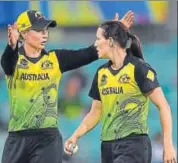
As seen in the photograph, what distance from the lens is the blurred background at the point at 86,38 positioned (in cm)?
1216

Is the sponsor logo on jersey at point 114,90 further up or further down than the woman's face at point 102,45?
further down

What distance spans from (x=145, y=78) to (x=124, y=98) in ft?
0.75

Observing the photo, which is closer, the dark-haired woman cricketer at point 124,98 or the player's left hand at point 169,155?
the player's left hand at point 169,155

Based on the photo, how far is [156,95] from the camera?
6199 millimetres

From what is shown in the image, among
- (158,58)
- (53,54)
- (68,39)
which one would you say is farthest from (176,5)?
(53,54)

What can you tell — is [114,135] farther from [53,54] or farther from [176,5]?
[176,5]

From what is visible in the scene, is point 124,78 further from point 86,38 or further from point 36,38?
point 86,38

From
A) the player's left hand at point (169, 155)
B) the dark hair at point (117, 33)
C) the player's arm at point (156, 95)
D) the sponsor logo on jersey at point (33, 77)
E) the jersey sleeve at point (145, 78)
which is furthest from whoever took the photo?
the sponsor logo on jersey at point (33, 77)

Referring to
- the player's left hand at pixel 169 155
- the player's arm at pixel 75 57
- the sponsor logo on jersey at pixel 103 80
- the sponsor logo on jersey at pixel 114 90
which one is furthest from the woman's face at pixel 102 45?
the player's left hand at pixel 169 155

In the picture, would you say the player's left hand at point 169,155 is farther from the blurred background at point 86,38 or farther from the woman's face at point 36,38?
the blurred background at point 86,38

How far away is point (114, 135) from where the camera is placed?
20.6 feet

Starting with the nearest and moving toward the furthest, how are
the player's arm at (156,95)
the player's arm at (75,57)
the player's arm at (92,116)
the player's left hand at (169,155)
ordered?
the player's left hand at (169,155) < the player's arm at (156,95) < the player's arm at (92,116) < the player's arm at (75,57)

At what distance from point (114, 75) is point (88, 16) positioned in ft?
19.6

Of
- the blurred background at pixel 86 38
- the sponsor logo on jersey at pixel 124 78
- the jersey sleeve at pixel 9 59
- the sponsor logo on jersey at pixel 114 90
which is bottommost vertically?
the sponsor logo on jersey at pixel 114 90
